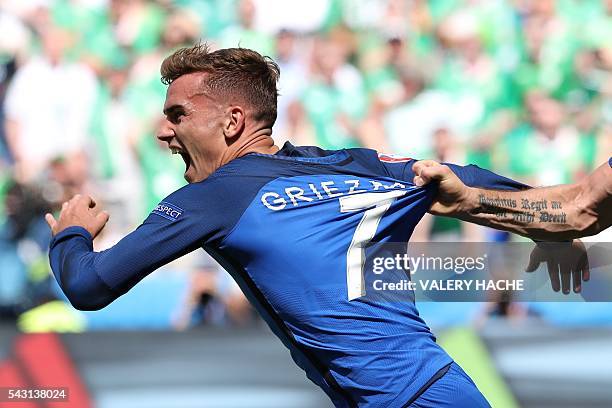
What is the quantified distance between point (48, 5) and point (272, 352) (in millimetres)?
4014

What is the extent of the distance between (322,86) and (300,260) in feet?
17.9

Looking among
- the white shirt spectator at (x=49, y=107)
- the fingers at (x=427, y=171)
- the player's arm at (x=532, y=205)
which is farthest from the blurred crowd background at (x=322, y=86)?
the fingers at (x=427, y=171)

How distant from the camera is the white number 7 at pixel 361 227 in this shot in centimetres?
316

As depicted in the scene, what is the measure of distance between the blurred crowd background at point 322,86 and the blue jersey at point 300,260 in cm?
440

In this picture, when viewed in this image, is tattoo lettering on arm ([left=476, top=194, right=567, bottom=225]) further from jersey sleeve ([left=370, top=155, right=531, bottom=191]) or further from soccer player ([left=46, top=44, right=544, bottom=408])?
soccer player ([left=46, top=44, right=544, bottom=408])

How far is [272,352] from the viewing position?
21.5 ft

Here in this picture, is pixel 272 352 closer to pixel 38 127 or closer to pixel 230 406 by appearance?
pixel 230 406

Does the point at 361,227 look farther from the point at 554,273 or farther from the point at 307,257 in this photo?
the point at 554,273

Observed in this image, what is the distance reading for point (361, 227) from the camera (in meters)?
3.21

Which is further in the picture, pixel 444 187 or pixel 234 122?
pixel 234 122

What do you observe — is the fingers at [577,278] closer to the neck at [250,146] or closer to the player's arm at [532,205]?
the player's arm at [532,205]

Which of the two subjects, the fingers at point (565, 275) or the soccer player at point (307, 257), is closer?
the soccer player at point (307, 257)

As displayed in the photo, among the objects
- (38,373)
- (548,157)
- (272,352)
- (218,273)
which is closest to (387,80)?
(548,157)

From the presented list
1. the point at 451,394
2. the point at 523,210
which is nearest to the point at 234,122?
the point at 523,210
